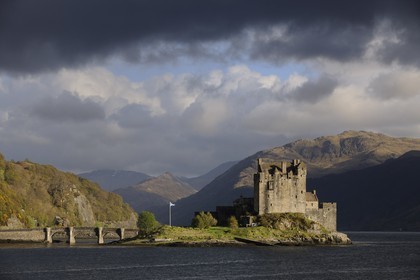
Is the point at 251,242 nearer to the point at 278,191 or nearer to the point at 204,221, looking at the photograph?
the point at 278,191

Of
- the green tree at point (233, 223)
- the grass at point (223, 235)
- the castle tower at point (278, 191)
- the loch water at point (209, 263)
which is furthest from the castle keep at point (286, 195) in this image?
the loch water at point (209, 263)

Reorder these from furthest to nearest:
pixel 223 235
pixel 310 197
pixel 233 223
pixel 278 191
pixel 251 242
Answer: pixel 310 197 < pixel 278 191 < pixel 233 223 < pixel 223 235 < pixel 251 242

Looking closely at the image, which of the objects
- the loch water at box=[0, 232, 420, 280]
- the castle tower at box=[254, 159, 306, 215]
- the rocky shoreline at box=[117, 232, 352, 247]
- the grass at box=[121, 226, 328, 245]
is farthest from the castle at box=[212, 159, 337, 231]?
the loch water at box=[0, 232, 420, 280]

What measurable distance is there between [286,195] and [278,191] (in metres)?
2.53

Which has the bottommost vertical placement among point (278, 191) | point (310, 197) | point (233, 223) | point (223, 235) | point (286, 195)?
point (223, 235)

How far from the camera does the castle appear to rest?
187375 mm

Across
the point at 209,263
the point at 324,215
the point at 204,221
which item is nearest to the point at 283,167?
the point at 324,215

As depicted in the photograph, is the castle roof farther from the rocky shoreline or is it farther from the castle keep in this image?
the rocky shoreline

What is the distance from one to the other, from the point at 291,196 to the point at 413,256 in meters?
35.9

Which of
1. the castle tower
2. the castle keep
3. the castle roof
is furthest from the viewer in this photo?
the castle roof

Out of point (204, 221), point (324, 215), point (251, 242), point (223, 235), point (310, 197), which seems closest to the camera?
point (251, 242)

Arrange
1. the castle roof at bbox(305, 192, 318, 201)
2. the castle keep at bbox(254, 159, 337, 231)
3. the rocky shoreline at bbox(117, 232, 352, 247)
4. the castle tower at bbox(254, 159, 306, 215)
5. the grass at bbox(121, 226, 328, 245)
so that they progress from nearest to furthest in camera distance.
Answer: the rocky shoreline at bbox(117, 232, 352, 247) < the grass at bbox(121, 226, 328, 245) < the castle tower at bbox(254, 159, 306, 215) < the castle keep at bbox(254, 159, 337, 231) < the castle roof at bbox(305, 192, 318, 201)

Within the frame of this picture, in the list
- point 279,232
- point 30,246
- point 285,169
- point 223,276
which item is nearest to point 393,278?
point 223,276

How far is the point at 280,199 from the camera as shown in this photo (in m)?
188
